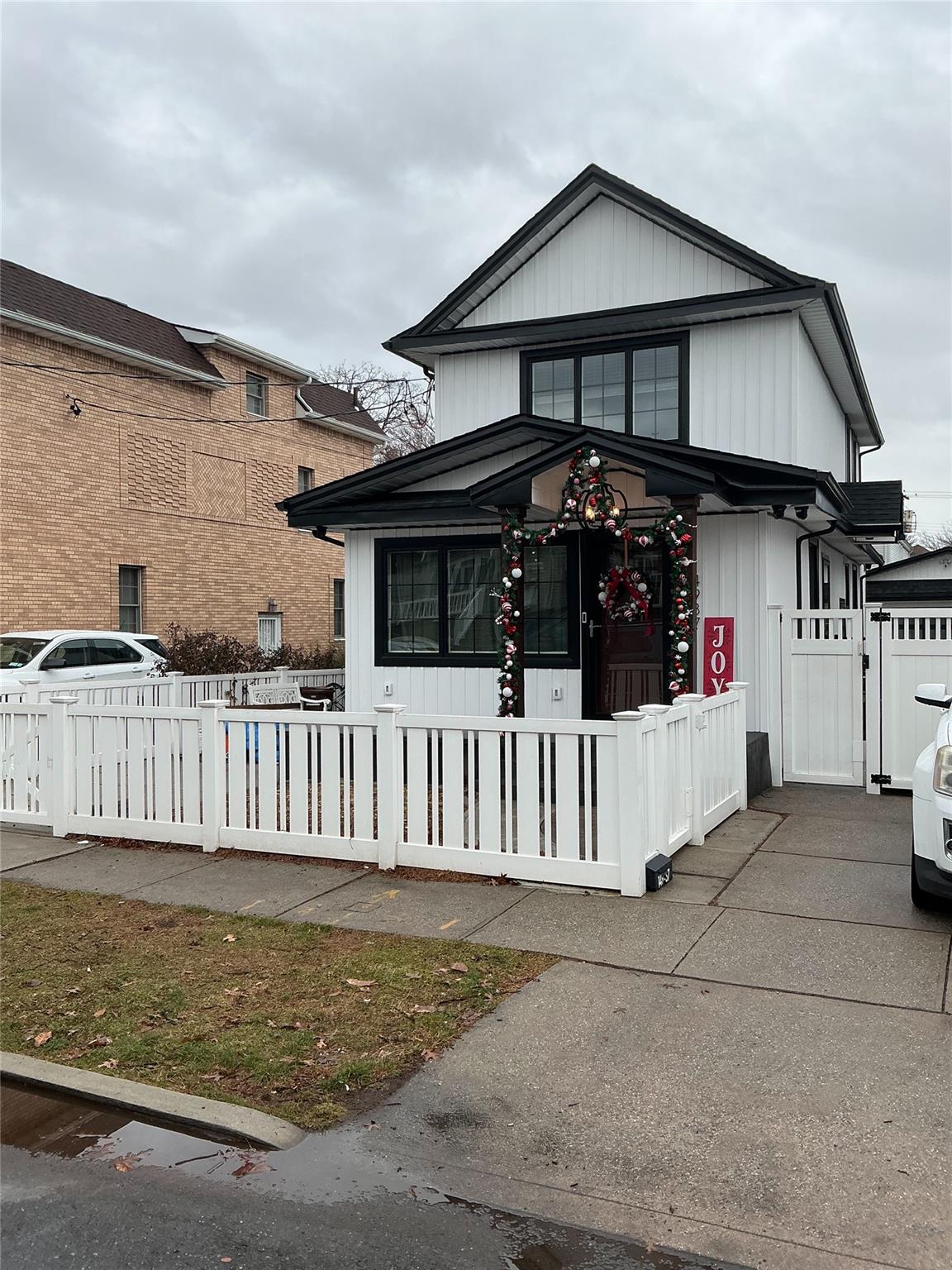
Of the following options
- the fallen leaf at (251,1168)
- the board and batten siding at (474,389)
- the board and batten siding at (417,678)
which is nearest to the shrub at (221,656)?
the board and batten siding at (417,678)

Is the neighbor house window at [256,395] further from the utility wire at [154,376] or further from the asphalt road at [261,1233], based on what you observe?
the asphalt road at [261,1233]

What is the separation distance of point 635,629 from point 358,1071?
8.14m

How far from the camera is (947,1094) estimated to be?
155 inches

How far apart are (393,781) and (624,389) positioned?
751cm

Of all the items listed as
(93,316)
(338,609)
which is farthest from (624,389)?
(338,609)

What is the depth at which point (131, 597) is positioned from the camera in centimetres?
2147

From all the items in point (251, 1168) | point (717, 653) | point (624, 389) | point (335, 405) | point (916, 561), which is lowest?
point (251, 1168)

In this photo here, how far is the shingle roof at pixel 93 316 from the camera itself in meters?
19.3

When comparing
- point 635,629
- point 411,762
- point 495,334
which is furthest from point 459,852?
point 495,334

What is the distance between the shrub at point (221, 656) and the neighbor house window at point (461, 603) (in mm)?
4066

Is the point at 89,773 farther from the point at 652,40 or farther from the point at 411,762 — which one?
the point at 652,40

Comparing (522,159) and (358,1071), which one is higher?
(522,159)

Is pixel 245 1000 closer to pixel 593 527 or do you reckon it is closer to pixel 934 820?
pixel 934 820

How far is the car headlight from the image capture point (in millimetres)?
5918
